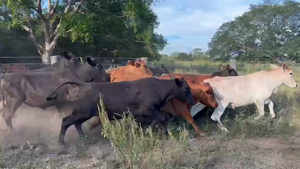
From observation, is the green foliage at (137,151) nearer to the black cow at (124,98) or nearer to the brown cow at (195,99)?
the black cow at (124,98)

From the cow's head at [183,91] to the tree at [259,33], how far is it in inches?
1217

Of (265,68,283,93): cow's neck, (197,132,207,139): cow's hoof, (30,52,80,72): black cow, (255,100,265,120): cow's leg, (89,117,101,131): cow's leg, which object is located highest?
(30,52,80,72): black cow

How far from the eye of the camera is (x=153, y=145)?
5.05 meters

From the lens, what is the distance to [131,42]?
85.6 ft

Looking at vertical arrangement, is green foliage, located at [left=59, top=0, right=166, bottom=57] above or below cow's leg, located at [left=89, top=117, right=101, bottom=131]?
above

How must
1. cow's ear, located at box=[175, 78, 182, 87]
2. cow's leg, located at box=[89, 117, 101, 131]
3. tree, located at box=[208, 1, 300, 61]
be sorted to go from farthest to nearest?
tree, located at box=[208, 1, 300, 61]
cow's leg, located at box=[89, 117, 101, 131]
cow's ear, located at box=[175, 78, 182, 87]

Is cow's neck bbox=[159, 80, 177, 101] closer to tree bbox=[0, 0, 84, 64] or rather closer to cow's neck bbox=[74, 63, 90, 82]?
cow's neck bbox=[74, 63, 90, 82]

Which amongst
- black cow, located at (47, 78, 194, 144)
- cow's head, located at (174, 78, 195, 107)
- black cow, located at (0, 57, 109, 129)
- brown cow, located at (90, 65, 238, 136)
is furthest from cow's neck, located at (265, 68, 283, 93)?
black cow, located at (0, 57, 109, 129)

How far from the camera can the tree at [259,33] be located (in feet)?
122

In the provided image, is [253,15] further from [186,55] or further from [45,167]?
[45,167]

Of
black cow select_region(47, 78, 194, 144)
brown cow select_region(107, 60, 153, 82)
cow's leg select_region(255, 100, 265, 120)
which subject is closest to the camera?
black cow select_region(47, 78, 194, 144)

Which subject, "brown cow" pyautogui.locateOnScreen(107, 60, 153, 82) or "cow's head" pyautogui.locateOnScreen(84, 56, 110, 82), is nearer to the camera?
"cow's head" pyautogui.locateOnScreen(84, 56, 110, 82)

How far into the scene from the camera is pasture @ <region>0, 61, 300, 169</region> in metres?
4.55

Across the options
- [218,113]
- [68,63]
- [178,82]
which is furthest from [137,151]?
[68,63]
